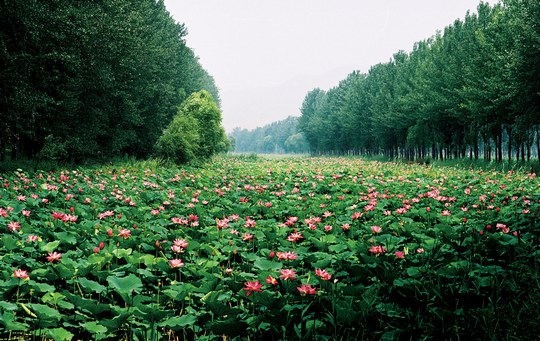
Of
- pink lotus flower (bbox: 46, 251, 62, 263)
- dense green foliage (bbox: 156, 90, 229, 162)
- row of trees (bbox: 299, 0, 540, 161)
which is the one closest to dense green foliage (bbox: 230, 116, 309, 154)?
row of trees (bbox: 299, 0, 540, 161)

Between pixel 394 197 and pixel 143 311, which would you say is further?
pixel 394 197

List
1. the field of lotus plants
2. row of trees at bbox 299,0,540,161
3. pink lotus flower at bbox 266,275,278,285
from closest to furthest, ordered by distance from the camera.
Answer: the field of lotus plants < pink lotus flower at bbox 266,275,278,285 < row of trees at bbox 299,0,540,161

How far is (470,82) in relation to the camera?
81.3ft

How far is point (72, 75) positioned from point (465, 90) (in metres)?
23.0

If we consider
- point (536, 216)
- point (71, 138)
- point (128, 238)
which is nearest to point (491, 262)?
point (536, 216)

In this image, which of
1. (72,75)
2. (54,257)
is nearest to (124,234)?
(54,257)

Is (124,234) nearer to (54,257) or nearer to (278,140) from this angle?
(54,257)

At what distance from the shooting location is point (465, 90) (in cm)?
2442

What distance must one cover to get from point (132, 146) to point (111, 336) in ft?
86.0

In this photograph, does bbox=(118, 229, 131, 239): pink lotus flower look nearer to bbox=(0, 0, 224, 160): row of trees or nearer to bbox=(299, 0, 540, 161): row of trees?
bbox=(0, 0, 224, 160): row of trees

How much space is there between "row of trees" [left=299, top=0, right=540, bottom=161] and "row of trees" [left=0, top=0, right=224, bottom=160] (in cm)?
1982

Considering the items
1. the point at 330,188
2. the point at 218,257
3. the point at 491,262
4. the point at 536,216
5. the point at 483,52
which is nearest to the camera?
the point at 491,262

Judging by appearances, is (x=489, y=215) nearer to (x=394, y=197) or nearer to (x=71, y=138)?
(x=394, y=197)

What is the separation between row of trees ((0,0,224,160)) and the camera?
1320cm
